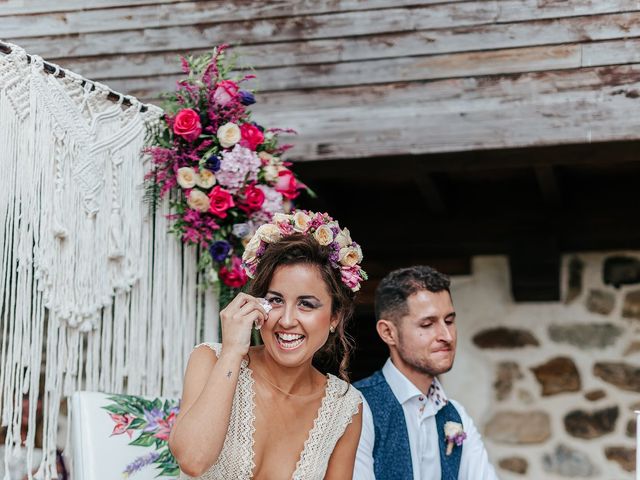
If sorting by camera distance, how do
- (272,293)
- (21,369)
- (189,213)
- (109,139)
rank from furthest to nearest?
(189,213) → (109,139) → (21,369) → (272,293)

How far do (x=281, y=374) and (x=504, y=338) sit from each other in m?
2.55

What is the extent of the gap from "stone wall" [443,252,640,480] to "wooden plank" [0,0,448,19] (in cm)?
154

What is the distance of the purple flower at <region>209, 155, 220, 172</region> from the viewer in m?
3.48

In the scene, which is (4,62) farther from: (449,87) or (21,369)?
(449,87)

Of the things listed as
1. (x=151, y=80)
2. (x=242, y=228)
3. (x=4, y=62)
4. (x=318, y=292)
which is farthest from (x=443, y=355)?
(x=151, y=80)

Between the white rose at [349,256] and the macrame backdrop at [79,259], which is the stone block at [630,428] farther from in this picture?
the white rose at [349,256]

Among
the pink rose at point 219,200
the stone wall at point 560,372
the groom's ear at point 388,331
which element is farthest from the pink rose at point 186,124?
the stone wall at point 560,372

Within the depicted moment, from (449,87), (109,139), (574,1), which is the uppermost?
(574,1)

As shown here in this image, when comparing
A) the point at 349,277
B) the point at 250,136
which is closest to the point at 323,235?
the point at 349,277

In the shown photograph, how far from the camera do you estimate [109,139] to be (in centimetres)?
325

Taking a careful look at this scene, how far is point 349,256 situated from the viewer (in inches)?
99.1

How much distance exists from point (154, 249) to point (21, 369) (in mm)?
784

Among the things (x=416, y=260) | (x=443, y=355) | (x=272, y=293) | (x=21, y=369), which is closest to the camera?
(x=272, y=293)

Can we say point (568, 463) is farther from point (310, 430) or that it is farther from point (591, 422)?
point (310, 430)
